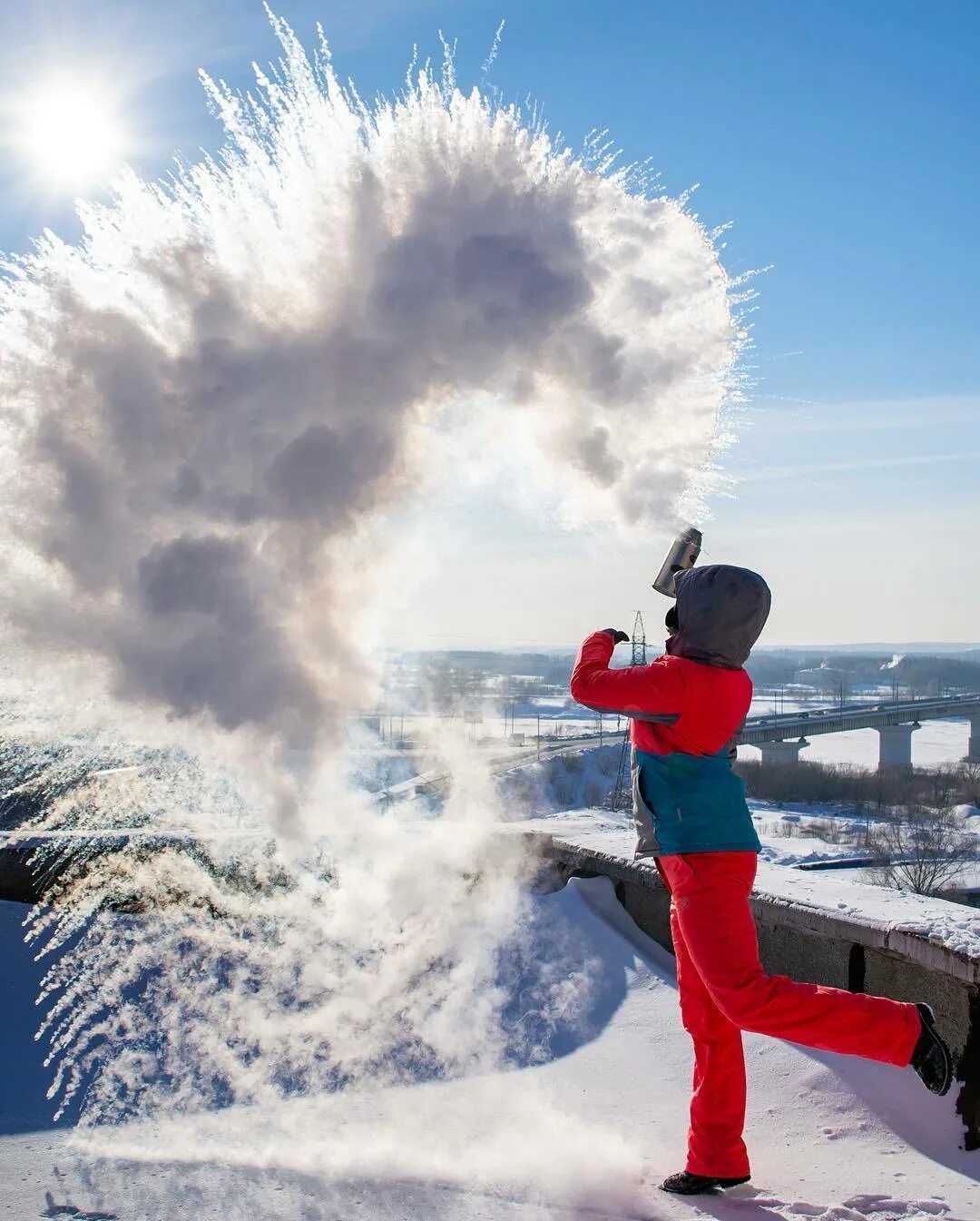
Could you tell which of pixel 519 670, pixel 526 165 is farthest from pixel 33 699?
pixel 519 670

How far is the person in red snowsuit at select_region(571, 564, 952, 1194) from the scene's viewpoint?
305cm

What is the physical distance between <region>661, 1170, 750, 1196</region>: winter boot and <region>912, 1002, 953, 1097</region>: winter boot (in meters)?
0.64

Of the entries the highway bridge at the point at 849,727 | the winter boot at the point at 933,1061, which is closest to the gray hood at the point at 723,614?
the winter boot at the point at 933,1061

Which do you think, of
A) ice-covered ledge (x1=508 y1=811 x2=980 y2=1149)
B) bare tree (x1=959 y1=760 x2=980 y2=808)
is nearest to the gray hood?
ice-covered ledge (x1=508 y1=811 x2=980 y2=1149)

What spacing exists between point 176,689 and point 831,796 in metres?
45.4

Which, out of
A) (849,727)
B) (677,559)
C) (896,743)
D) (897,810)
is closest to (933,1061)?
(677,559)

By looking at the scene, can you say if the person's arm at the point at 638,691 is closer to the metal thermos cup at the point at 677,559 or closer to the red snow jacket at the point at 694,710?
the red snow jacket at the point at 694,710

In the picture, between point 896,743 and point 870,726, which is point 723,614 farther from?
point 896,743

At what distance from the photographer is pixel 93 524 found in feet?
19.7

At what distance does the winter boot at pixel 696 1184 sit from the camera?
3.14m

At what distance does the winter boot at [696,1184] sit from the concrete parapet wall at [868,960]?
2.76 ft

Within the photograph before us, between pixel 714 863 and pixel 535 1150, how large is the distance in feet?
3.76

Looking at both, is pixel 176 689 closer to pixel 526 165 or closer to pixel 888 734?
pixel 526 165

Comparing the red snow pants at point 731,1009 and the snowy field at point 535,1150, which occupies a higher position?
the red snow pants at point 731,1009
